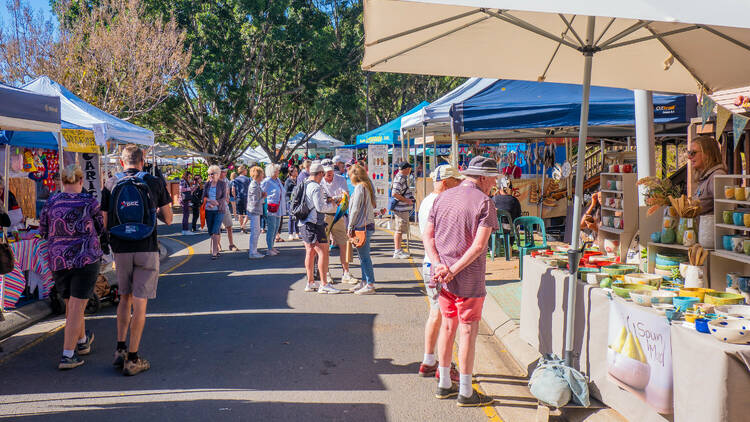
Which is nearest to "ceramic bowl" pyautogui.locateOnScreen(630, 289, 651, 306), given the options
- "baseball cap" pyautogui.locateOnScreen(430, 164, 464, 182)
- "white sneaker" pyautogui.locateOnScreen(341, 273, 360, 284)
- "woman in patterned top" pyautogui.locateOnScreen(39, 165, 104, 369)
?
"baseball cap" pyautogui.locateOnScreen(430, 164, 464, 182)

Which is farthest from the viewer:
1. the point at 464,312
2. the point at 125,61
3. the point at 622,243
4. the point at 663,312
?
the point at 125,61

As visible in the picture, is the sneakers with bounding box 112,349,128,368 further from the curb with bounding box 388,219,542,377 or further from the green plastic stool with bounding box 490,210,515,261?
the green plastic stool with bounding box 490,210,515,261

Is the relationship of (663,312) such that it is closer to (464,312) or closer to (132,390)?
(464,312)

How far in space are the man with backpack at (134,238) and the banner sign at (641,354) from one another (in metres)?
3.91

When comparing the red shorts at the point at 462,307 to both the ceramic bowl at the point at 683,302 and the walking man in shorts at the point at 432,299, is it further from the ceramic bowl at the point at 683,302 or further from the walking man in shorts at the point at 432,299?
the ceramic bowl at the point at 683,302

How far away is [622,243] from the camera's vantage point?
234 inches

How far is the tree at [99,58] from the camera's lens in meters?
18.1

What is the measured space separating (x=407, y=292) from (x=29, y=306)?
511 cm

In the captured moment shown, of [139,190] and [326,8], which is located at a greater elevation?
[326,8]

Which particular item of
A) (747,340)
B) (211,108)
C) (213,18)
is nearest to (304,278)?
(747,340)

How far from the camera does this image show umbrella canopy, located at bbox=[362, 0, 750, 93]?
4.91 m

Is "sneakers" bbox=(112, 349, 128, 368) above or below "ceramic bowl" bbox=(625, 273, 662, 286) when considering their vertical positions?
below

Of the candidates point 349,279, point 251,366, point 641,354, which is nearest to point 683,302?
point 641,354

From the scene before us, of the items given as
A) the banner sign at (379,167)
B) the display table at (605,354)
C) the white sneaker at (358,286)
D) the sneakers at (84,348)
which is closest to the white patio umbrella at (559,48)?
the display table at (605,354)
